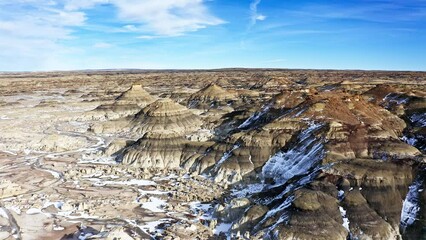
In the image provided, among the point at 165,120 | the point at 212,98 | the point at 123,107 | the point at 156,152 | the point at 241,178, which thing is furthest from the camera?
the point at 212,98

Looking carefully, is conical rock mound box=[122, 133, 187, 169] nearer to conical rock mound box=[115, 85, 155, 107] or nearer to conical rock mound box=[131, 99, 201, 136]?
conical rock mound box=[131, 99, 201, 136]

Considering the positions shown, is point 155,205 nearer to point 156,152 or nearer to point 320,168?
point 156,152

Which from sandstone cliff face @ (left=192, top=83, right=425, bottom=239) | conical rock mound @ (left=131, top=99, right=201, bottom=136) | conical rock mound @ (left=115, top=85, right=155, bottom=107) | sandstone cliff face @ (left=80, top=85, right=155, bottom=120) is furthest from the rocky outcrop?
sandstone cliff face @ (left=192, top=83, right=425, bottom=239)

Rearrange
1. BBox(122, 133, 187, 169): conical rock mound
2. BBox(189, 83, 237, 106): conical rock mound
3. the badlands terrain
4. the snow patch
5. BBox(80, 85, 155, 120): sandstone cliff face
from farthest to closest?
1. BBox(189, 83, 237, 106): conical rock mound
2. BBox(80, 85, 155, 120): sandstone cliff face
3. BBox(122, 133, 187, 169): conical rock mound
4. the snow patch
5. the badlands terrain

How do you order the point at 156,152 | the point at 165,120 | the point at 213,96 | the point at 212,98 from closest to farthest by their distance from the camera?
the point at 156,152, the point at 165,120, the point at 212,98, the point at 213,96

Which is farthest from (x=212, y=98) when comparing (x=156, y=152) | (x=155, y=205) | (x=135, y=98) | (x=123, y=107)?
(x=155, y=205)

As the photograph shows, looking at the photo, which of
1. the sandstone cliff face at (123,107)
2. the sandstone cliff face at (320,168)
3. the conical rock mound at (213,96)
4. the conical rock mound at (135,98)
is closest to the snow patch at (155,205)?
the sandstone cliff face at (320,168)
